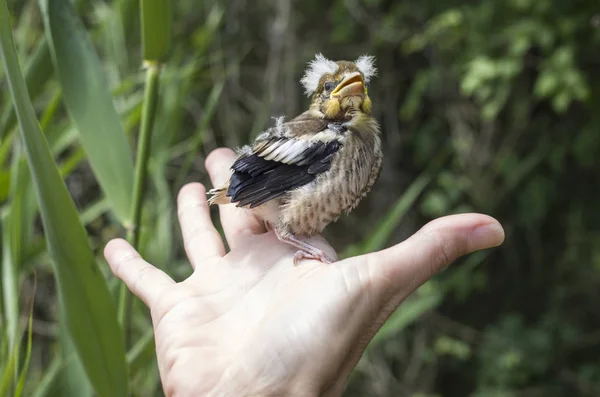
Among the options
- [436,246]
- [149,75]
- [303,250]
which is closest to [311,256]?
[303,250]

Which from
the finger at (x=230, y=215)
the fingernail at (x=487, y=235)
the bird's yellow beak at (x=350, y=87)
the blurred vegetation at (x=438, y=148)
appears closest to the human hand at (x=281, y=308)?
the fingernail at (x=487, y=235)

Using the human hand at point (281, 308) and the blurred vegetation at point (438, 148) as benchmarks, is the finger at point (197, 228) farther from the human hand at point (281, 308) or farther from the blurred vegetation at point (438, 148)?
the blurred vegetation at point (438, 148)

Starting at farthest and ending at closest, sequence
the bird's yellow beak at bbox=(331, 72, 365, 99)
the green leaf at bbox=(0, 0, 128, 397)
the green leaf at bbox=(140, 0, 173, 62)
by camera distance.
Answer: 1. the bird's yellow beak at bbox=(331, 72, 365, 99)
2. the green leaf at bbox=(140, 0, 173, 62)
3. the green leaf at bbox=(0, 0, 128, 397)

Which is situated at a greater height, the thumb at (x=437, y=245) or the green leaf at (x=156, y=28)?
the green leaf at (x=156, y=28)

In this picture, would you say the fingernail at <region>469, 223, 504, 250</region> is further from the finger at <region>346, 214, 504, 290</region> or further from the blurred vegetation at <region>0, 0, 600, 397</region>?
the blurred vegetation at <region>0, 0, 600, 397</region>

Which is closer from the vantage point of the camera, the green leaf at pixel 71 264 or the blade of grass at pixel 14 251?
the green leaf at pixel 71 264

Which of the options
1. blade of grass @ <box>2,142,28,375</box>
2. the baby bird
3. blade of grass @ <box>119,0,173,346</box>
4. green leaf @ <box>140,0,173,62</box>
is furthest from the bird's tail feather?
blade of grass @ <box>2,142,28,375</box>

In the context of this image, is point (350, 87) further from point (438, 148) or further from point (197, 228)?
point (438, 148)
